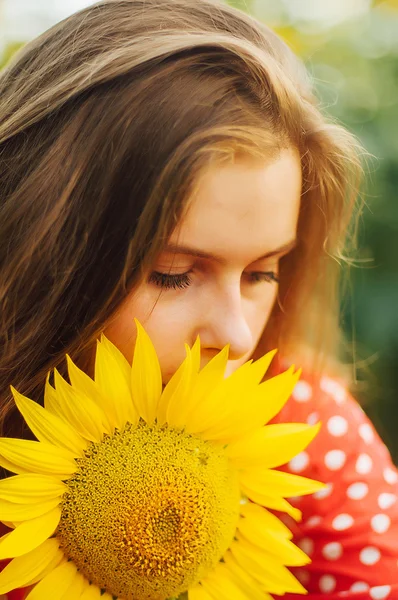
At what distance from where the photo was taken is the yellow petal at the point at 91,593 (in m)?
0.81

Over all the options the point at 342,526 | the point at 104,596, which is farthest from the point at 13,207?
the point at 342,526

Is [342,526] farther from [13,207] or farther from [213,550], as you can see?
[13,207]

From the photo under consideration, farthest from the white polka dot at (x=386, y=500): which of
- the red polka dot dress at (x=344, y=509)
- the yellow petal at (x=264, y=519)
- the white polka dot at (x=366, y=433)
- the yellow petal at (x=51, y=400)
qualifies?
the yellow petal at (x=51, y=400)

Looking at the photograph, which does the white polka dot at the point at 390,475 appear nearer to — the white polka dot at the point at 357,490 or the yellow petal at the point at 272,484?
the white polka dot at the point at 357,490

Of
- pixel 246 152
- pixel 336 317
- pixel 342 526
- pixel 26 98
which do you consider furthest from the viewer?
pixel 336 317

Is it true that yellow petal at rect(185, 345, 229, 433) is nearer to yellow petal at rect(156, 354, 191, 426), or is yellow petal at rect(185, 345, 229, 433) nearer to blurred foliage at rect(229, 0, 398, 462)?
yellow petal at rect(156, 354, 191, 426)

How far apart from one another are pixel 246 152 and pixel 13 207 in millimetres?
295

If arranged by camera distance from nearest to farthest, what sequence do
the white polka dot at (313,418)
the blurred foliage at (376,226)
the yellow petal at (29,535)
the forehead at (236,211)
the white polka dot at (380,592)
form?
1. the yellow petal at (29,535)
2. the forehead at (236,211)
3. the white polka dot at (380,592)
4. the white polka dot at (313,418)
5. the blurred foliage at (376,226)

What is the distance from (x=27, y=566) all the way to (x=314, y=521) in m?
0.54

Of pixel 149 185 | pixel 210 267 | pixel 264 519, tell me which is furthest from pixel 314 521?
pixel 149 185

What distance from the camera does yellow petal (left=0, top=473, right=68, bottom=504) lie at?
0.78m

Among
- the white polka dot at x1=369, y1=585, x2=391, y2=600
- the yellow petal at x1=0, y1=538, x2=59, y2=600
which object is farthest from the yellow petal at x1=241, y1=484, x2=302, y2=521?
the white polka dot at x1=369, y1=585, x2=391, y2=600

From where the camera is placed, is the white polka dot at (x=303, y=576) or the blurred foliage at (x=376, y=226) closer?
the white polka dot at (x=303, y=576)

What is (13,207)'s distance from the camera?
3.23ft
